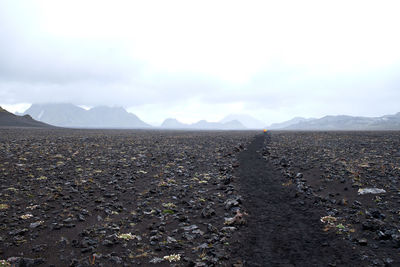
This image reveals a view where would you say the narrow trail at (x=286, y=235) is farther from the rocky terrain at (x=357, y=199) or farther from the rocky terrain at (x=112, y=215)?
the rocky terrain at (x=112, y=215)

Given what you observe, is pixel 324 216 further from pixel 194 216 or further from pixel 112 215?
pixel 112 215

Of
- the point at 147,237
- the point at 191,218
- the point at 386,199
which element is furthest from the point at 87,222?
the point at 386,199

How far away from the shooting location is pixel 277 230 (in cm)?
1063

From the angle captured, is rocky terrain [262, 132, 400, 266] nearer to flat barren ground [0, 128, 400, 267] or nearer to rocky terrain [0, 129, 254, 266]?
flat barren ground [0, 128, 400, 267]

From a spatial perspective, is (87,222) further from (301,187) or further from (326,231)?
(301,187)

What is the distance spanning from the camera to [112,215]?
1170 centimetres

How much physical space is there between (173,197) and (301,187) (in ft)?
28.4

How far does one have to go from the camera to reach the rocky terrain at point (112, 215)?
28.0 ft

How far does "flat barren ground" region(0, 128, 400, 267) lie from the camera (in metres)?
8.58

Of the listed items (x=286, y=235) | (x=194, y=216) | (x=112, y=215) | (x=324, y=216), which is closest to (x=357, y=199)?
(x=324, y=216)

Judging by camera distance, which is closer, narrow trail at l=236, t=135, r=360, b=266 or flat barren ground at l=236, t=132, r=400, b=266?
narrow trail at l=236, t=135, r=360, b=266

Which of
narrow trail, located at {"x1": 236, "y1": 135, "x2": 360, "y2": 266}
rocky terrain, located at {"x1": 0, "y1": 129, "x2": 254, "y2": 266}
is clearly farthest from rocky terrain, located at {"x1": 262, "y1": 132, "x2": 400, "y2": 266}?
rocky terrain, located at {"x1": 0, "y1": 129, "x2": 254, "y2": 266}

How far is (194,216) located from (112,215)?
158 inches

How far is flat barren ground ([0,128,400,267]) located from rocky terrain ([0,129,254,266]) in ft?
0.16
